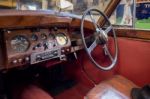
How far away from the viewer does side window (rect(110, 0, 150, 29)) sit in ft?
6.32

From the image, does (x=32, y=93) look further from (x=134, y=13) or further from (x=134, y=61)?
(x=134, y=13)

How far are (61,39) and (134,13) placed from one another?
876 mm

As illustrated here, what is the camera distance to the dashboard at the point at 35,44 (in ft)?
3.87

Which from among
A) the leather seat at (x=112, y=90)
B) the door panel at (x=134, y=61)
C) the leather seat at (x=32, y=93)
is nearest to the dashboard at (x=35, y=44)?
the leather seat at (x=32, y=93)

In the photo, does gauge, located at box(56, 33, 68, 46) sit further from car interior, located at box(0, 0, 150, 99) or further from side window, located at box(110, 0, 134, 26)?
side window, located at box(110, 0, 134, 26)

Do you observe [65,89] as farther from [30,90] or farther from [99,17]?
[99,17]

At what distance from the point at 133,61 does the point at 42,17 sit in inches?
34.9

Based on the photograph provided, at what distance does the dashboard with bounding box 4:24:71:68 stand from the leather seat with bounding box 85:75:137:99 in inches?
13.9

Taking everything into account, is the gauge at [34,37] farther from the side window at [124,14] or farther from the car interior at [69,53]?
the side window at [124,14]

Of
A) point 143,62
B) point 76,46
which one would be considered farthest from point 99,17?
point 143,62

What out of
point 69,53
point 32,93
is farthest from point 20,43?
point 69,53

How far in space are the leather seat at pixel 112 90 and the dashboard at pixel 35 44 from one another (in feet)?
1.16

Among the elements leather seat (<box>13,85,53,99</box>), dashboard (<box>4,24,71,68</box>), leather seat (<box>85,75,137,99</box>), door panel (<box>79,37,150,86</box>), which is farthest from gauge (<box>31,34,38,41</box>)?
door panel (<box>79,37,150,86</box>)

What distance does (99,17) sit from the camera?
6.39ft
